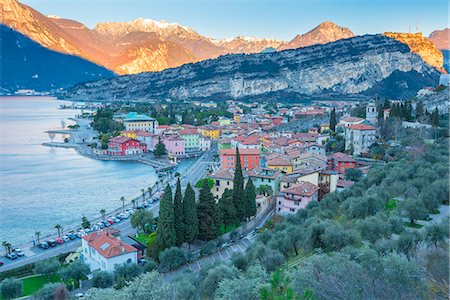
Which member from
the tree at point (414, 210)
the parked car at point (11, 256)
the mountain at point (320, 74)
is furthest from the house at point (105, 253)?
the mountain at point (320, 74)

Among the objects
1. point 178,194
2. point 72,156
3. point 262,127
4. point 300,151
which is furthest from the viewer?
point 262,127

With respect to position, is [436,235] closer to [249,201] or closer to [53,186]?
[249,201]

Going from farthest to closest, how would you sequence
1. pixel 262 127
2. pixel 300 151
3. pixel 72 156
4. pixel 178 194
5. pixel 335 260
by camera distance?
Result: pixel 262 127
pixel 72 156
pixel 300 151
pixel 178 194
pixel 335 260

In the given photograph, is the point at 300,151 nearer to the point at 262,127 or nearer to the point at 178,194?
the point at 178,194

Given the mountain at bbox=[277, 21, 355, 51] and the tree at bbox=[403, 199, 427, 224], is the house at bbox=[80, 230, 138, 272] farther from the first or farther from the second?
the mountain at bbox=[277, 21, 355, 51]

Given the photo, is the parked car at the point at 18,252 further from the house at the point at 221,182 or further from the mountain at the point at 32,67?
the mountain at the point at 32,67

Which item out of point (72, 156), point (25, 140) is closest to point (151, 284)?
point (72, 156)
